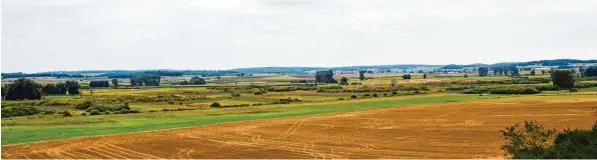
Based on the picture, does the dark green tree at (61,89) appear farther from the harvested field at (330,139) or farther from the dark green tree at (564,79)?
the dark green tree at (564,79)

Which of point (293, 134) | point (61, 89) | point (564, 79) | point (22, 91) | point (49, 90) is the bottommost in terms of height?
point (293, 134)

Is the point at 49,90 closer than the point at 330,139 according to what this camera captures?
No

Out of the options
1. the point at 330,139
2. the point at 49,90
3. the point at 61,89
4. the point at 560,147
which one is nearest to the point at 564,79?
the point at 330,139

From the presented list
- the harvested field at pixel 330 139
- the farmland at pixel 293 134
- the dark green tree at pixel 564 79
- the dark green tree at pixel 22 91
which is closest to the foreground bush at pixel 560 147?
the harvested field at pixel 330 139

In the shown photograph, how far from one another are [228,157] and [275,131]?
12.8 m

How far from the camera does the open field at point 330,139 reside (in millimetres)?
32031

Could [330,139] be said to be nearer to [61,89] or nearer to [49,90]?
[61,89]

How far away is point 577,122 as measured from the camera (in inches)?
1681

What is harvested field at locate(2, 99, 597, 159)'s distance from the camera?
32.0 metres

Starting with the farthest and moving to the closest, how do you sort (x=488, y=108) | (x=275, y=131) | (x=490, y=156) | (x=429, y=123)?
1. (x=488, y=108)
2. (x=429, y=123)
3. (x=275, y=131)
4. (x=490, y=156)

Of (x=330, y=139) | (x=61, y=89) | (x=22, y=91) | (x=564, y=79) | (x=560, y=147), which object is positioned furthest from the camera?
(x=61, y=89)

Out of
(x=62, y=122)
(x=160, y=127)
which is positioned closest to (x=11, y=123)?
(x=62, y=122)

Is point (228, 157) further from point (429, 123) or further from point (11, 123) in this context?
point (11, 123)

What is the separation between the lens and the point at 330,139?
3819cm
